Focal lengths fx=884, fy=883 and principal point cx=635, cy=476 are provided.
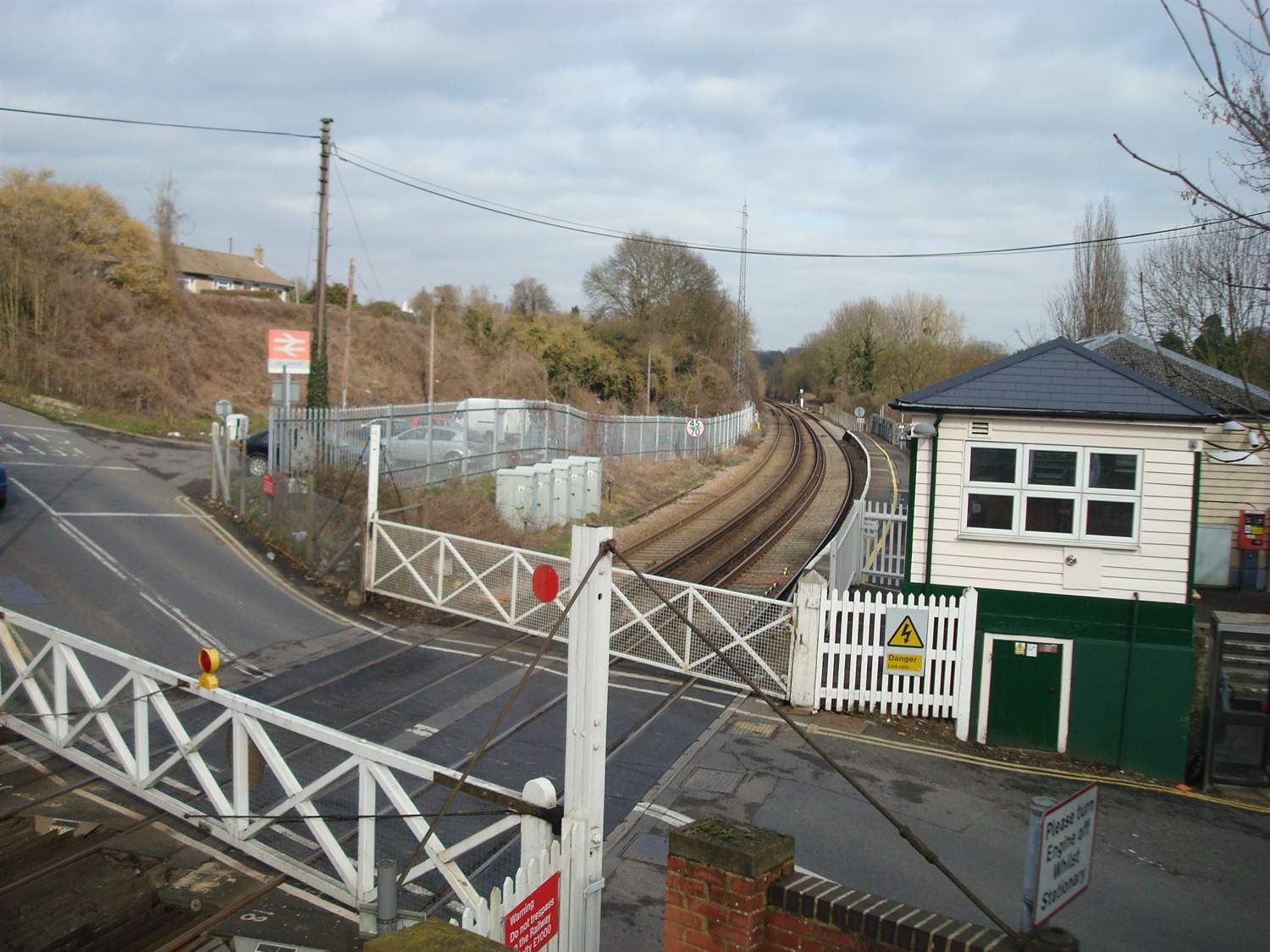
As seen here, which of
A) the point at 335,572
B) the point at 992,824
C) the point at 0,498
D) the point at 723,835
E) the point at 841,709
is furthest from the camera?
the point at 0,498

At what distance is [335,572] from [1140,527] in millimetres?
11624

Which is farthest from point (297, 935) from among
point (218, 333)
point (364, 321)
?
point (364, 321)

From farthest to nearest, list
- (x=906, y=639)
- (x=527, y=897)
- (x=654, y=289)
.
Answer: (x=654, y=289), (x=906, y=639), (x=527, y=897)

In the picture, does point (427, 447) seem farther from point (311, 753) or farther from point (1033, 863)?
point (1033, 863)

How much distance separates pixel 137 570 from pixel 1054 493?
1339cm

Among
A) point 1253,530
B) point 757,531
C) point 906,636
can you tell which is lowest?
point 757,531

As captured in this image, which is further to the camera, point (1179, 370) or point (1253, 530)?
point (1253, 530)

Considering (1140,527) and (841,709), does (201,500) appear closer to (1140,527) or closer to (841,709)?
(841,709)

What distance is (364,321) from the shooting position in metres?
44.6

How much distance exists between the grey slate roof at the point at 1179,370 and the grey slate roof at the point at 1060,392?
45cm

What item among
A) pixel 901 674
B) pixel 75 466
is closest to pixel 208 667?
pixel 901 674

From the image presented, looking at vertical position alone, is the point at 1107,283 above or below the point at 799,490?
above

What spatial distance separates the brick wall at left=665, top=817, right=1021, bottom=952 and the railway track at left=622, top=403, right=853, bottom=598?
11692 mm

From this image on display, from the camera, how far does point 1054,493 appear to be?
10641 millimetres
